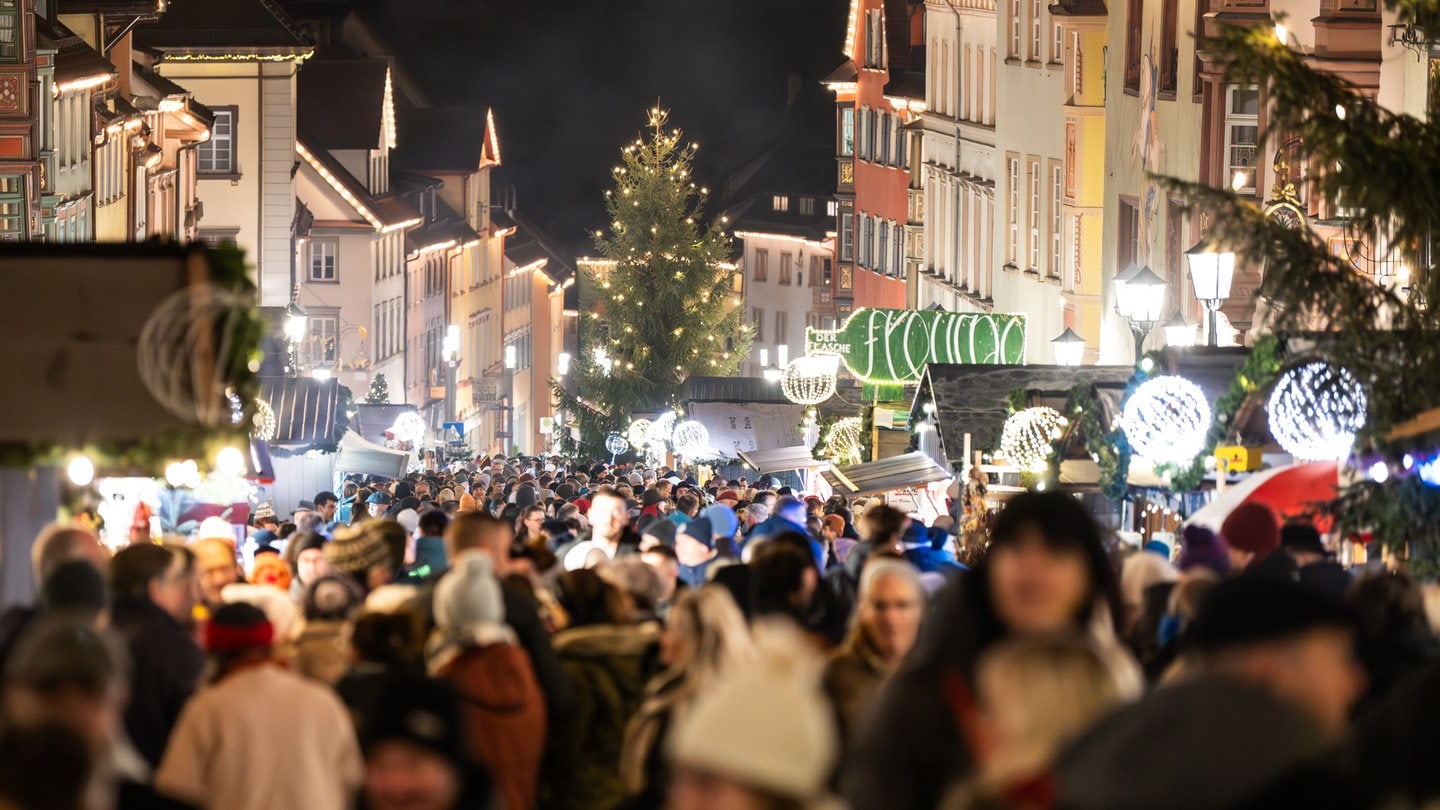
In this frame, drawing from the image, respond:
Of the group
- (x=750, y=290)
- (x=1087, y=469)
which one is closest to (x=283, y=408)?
(x=1087, y=469)

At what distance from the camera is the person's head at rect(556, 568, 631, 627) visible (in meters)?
10.5

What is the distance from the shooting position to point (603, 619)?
10508 millimetres

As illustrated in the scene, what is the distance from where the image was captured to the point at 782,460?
46312mm

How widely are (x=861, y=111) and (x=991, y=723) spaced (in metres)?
68.7

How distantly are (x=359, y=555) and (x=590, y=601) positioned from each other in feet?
6.92

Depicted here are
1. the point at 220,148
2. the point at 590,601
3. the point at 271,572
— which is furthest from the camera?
the point at 220,148

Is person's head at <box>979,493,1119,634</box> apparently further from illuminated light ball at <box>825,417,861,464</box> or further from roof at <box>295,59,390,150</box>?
roof at <box>295,59,390,150</box>

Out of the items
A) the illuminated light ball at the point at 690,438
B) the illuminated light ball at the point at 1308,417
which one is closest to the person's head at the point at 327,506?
the illuminated light ball at the point at 1308,417

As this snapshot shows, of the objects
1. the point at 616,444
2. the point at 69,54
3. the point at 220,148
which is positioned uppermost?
the point at 220,148

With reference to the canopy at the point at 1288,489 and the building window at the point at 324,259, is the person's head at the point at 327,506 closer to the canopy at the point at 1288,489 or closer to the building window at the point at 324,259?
the canopy at the point at 1288,489

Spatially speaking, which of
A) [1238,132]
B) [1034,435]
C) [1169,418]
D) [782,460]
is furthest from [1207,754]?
[782,460]

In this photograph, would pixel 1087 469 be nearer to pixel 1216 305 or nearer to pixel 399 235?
pixel 1216 305

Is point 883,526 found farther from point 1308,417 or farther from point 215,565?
point 215,565

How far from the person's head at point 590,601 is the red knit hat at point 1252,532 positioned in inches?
132
